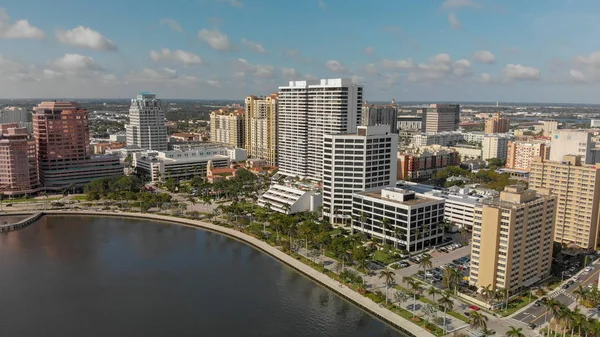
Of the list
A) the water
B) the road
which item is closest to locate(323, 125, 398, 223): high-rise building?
the water

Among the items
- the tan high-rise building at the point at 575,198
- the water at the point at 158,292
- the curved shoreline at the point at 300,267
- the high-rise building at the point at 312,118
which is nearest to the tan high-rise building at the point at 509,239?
the curved shoreline at the point at 300,267

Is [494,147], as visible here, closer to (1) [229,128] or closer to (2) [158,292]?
(1) [229,128]

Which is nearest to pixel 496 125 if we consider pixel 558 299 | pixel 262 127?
pixel 262 127

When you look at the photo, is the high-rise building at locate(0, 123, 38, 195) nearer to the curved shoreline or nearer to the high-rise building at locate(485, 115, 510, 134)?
the curved shoreline

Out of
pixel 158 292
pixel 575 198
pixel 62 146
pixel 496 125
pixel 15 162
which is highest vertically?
pixel 496 125

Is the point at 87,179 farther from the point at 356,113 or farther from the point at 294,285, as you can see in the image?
the point at 294,285

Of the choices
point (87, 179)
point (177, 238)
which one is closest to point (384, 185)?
point (177, 238)
